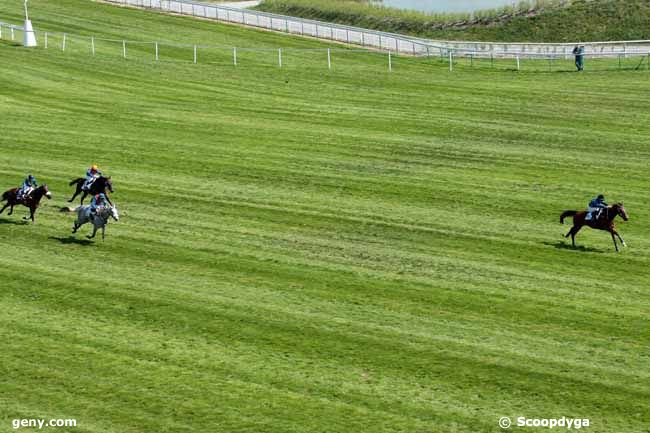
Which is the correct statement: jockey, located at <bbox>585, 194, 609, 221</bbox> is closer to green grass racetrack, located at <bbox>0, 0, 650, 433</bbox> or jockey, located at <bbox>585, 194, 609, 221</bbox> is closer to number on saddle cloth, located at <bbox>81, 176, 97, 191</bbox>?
green grass racetrack, located at <bbox>0, 0, 650, 433</bbox>

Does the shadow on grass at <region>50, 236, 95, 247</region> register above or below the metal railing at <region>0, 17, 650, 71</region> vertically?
below

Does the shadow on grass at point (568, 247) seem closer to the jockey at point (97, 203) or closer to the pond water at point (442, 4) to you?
the jockey at point (97, 203)

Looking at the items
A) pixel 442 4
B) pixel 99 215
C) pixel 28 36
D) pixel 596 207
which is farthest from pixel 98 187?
pixel 442 4

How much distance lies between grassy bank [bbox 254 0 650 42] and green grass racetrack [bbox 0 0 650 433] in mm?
26759

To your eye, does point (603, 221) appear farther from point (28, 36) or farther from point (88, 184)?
point (28, 36)

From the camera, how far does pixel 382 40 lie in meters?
67.1

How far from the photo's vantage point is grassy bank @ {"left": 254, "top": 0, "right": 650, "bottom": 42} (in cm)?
7081

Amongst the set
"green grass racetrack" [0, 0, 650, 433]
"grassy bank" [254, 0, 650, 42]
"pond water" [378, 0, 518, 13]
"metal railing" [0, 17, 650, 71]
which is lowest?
"green grass racetrack" [0, 0, 650, 433]

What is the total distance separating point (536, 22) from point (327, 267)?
55353 mm

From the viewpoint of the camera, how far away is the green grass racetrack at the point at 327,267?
1620 cm

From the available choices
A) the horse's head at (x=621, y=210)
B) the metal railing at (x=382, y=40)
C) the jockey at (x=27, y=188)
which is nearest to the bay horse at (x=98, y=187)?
the jockey at (x=27, y=188)

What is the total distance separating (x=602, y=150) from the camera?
35938 millimetres

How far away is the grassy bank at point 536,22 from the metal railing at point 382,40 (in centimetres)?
678

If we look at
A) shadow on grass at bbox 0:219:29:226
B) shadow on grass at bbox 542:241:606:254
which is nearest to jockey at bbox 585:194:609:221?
shadow on grass at bbox 542:241:606:254
